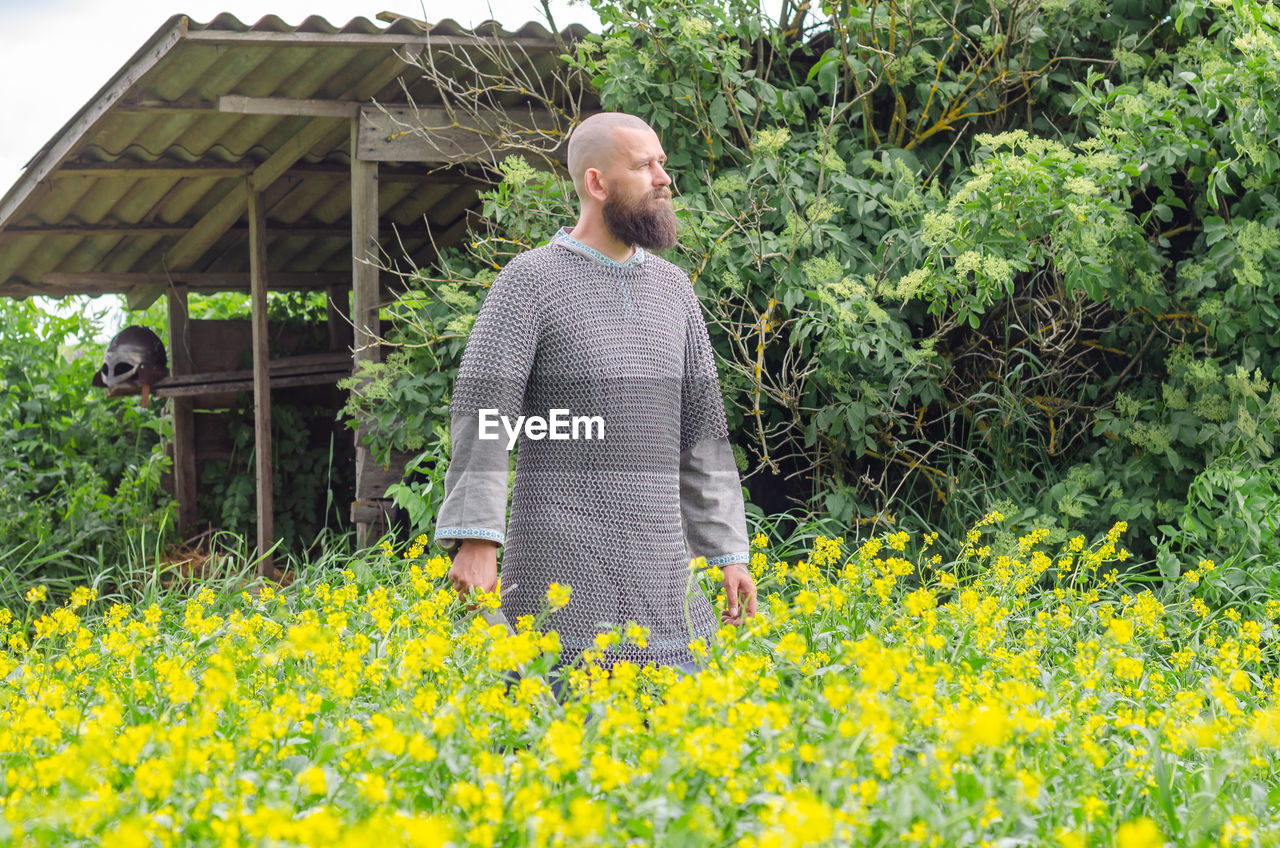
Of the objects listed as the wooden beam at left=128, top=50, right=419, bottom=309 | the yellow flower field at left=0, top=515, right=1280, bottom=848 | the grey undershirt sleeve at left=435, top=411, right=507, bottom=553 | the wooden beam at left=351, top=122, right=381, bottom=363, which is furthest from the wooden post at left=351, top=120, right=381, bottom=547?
the grey undershirt sleeve at left=435, top=411, right=507, bottom=553

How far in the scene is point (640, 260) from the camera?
118 inches

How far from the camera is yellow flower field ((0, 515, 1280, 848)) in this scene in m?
1.61

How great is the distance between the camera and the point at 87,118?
18.7 feet

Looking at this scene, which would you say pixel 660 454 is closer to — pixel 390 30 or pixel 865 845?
pixel 865 845

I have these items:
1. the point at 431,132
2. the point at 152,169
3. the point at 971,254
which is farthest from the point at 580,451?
the point at 152,169

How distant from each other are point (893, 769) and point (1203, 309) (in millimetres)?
3248

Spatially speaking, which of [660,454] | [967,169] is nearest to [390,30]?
[967,169]

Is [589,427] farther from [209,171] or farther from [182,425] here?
[182,425]

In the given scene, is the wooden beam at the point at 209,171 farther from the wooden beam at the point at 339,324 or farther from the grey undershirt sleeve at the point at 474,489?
the grey undershirt sleeve at the point at 474,489

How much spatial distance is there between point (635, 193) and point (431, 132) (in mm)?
3087

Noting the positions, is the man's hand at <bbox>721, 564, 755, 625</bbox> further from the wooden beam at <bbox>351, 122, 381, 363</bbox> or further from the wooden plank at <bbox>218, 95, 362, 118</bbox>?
the wooden plank at <bbox>218, 95, 362, 118</bbox>

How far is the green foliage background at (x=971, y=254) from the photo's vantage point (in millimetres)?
4348

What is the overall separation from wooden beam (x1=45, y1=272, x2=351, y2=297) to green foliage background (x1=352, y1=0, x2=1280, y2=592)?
10.5 feet

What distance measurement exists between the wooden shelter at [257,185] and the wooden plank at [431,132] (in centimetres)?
1
